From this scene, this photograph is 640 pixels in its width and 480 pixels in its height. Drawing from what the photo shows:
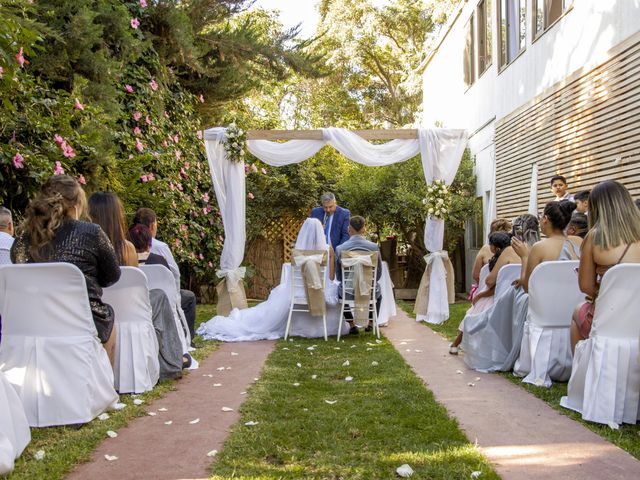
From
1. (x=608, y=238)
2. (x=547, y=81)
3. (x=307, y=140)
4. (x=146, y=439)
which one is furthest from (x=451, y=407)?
(x=547, y=81)

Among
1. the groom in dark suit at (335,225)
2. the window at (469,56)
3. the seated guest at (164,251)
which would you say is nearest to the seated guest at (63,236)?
the seated guest at (164,251)

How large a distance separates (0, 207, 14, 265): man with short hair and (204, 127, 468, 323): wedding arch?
13.5ft

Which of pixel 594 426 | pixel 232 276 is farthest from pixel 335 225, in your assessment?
pixel 594 426

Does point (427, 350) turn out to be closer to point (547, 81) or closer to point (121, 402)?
point (121, 402)

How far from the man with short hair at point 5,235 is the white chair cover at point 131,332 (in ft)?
4.08

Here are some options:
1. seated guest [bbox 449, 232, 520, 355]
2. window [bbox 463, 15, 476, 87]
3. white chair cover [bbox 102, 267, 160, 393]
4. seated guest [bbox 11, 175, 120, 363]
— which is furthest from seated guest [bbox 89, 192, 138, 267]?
window [bbox 463, 15, 476, 87]

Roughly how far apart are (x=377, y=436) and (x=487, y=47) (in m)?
11.8

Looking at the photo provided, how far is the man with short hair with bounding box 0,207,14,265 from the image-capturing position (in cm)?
572

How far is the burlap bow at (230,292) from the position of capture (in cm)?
988

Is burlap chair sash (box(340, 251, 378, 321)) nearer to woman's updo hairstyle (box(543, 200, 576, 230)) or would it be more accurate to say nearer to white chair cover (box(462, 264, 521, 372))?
white chair cover (box(462, 264, 521, 372))

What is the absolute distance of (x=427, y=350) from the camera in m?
7.11

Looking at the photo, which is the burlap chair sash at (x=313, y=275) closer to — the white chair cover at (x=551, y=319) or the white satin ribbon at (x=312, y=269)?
the white satin ribbon at (x=312, y=269)

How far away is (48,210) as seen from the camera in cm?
409

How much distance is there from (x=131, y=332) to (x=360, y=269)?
3.46 meters
